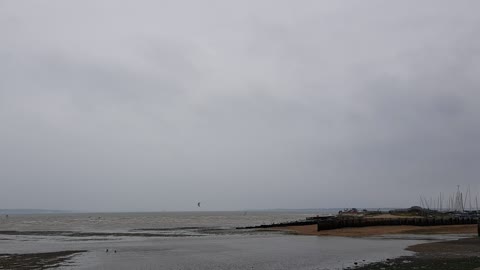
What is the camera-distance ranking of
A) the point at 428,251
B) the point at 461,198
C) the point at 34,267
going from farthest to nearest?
1. the point at 461,198
2. the point at 428,251
3. the point at 34,267

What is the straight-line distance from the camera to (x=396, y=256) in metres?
30.7

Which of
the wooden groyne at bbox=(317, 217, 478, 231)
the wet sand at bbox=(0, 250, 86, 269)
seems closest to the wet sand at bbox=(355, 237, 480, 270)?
the wet sand at bbox=(0, 250, 86, 269)

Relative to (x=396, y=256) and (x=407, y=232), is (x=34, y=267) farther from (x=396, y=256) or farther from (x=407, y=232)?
(x=407, y=232)

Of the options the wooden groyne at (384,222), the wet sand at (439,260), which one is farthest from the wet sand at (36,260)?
the wooden groyne at (384,222)

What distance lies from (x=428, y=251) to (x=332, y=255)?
6348 mm

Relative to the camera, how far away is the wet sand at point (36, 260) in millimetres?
29125

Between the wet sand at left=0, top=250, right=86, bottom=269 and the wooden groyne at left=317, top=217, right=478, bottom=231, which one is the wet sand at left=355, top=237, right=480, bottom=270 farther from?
the wooden groyne at left=317, top=217, right=478, bottom=231

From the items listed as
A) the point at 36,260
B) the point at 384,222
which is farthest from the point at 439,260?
the point at 384,222

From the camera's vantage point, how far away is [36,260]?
32.4 m

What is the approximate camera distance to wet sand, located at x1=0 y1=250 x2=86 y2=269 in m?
29.1

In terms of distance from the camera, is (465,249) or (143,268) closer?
(143,268)

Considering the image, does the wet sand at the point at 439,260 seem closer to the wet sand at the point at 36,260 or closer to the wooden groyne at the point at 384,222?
the wet sand at the point at 36,260

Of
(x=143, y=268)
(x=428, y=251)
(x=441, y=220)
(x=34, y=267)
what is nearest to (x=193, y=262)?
(x=143, y=268)

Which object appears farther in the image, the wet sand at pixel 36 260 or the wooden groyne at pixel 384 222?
the wooden groyne at pixel 384 222
